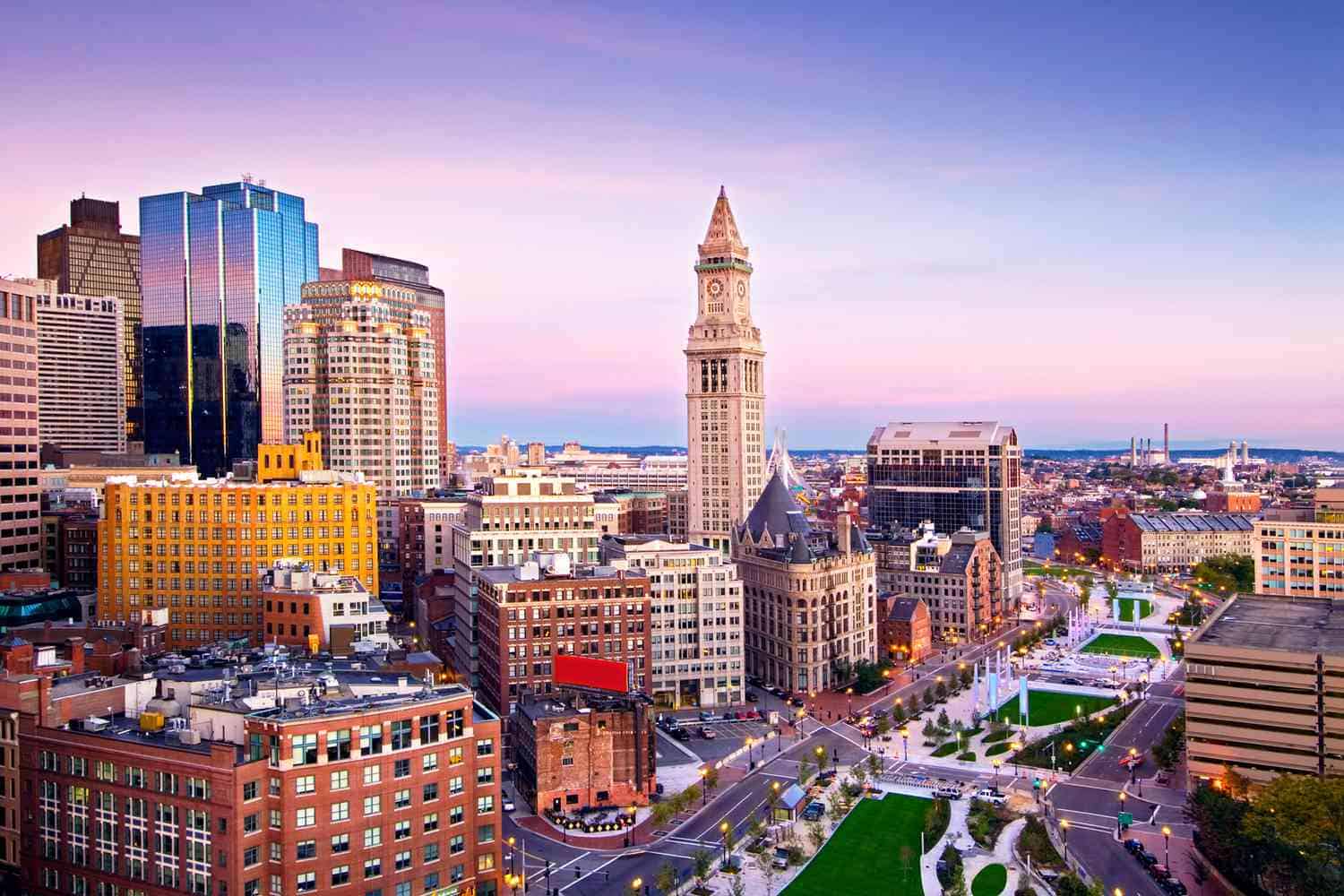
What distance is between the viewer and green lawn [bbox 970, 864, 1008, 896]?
92.9 meters

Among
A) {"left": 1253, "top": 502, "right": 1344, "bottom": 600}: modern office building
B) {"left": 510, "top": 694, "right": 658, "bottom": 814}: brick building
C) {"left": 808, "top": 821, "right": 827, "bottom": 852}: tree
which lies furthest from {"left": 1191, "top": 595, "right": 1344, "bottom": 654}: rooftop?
{"left": 510, "top": 694, "right": 658, "bottom": 814}: brick building

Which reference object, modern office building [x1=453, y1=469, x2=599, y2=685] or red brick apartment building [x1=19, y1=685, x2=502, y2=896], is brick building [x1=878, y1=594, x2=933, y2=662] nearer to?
modern office building [x1=453, y1=469, x2=599, y2=685]

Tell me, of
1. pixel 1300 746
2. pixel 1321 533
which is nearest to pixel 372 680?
pixel 1300 746

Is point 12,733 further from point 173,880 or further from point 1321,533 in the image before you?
point 1321,533

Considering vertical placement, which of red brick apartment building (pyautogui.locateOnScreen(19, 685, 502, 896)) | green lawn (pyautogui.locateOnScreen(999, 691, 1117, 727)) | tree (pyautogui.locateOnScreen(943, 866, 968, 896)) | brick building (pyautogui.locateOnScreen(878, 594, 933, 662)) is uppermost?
red brick apartment building (pyautogui.locateOnScreen(19, 685, 502, 896))

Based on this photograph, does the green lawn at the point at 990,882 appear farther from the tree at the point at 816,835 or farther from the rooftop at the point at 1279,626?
the rooftop at the point at 1279,626

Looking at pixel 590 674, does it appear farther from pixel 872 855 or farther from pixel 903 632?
pixel 903 632

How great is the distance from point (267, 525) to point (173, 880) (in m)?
73.8

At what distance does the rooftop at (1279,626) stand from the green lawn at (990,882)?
104ft

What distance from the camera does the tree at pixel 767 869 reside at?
93.1m

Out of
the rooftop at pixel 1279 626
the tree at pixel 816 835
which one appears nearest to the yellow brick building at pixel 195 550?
the tree at pixel 816 835

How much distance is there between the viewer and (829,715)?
151875mm

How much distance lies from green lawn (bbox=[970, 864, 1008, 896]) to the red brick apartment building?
3922 cm

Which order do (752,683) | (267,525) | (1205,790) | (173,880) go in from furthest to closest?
1. (752,683)
2. (267,525)
3. (1205,790)
4. (173,880)
